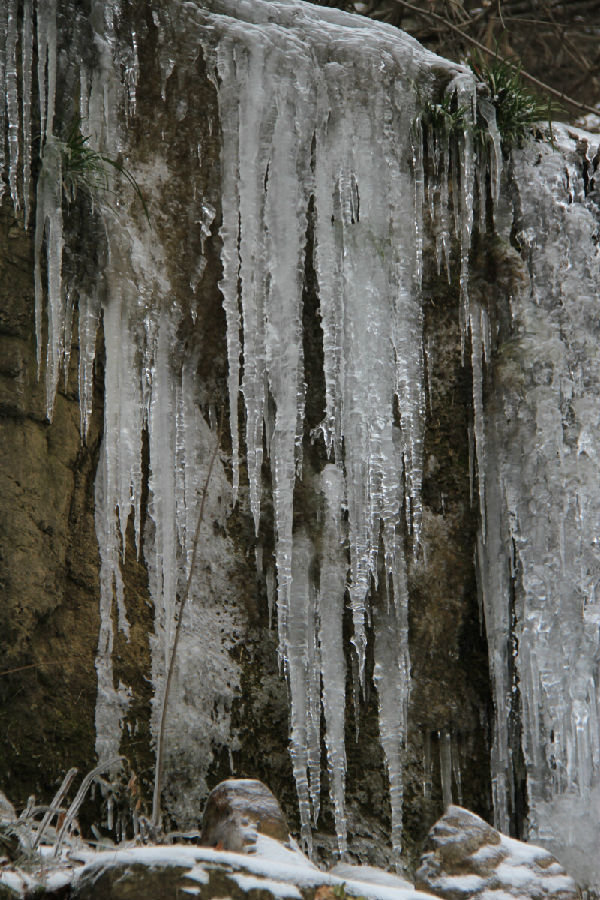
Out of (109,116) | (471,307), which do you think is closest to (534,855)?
(471,307)

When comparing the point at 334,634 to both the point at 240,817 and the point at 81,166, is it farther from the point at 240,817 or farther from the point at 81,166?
the point at 81,166

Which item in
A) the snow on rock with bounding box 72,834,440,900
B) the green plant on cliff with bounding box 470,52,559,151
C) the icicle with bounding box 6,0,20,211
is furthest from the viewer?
the green plant on cliff with bounding box 470,52,559,151

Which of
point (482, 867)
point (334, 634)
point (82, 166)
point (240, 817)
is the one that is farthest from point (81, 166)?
point (482, 867)

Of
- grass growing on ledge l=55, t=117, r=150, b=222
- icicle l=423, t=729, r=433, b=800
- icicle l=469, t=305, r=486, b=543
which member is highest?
grass growing on ledge l=55, t=117, r=150, b=222

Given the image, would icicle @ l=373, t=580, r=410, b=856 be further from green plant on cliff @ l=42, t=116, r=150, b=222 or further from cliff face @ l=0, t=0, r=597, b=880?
green plant on cliff @ l=42, t=116, r=150, b=222

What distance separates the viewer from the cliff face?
3064 millimetres

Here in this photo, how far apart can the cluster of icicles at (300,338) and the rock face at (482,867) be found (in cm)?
79

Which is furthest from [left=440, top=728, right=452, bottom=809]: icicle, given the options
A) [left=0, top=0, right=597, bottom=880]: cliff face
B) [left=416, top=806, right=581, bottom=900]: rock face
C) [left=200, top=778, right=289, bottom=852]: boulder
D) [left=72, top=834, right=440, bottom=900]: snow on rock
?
[left=72, top=834, right=440, bottom=900]: snow on rock

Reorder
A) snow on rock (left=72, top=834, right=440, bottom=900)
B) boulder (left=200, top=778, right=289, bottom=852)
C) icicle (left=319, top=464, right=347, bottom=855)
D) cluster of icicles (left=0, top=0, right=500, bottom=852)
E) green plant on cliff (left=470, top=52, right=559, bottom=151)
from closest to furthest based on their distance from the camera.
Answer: snow on rock (left=72, top=834, right=440, bottom=900) < boulder (left=200, top=778, right=289, bottom=852) < cluster of icicles (left=0, top=0, right=500, bottom=852) < icicle (left=319, top=464, right=347, bottom=855) < green plant on cliff (left=470, top=52, right=559, bottom=151)

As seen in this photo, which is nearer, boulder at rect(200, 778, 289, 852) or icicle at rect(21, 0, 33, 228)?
boulder at rect(200, 778, 289, 852)

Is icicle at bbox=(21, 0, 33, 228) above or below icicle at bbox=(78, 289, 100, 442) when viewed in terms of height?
above

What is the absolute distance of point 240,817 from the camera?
2330 millimetres

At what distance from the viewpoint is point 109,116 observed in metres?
3.21

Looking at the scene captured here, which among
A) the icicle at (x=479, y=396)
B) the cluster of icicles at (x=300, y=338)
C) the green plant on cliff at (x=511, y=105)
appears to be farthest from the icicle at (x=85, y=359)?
the green plant on cliff at (x=511, y=105)
